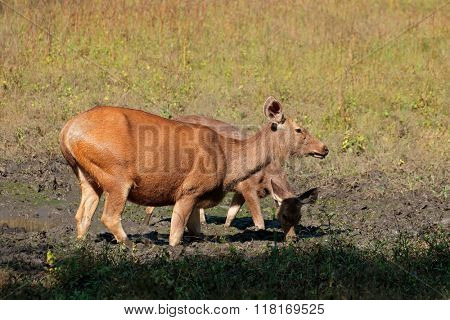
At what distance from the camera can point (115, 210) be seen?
11.2 metres

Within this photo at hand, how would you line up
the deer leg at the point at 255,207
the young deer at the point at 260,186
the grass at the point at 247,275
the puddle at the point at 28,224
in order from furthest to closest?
the deer leg at the point at 255,207 → the young deer at the point at 260,186 → the puddle at the point at 28,224 → the grass at the point at 247,275

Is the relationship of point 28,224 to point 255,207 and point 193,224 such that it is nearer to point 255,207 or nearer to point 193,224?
point 193,224

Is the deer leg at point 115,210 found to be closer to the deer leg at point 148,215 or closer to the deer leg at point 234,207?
the deer leg at point 148,215

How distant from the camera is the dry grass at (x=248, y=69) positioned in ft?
55.1

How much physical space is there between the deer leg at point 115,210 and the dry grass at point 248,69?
4.93 m

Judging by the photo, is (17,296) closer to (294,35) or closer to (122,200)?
(122,200)

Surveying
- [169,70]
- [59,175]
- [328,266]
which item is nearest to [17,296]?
[328,266]

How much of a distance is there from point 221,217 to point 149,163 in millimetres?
3771

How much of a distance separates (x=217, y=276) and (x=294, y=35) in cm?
1266

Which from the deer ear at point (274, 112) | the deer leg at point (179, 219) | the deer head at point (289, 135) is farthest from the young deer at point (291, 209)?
the deer leg at point (179, 219)

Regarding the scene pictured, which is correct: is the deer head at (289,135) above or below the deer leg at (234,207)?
above

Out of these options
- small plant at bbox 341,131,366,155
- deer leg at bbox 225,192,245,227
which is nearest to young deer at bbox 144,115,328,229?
deer leg at bbox 225,192,245,227

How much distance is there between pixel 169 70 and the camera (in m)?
19.5

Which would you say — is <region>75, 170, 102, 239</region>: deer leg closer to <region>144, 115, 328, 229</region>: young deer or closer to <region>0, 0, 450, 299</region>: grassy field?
<region>0, 0, 450, 299</region>: grassy field
